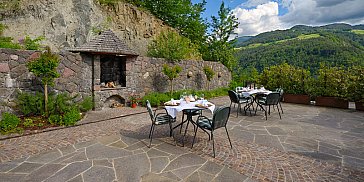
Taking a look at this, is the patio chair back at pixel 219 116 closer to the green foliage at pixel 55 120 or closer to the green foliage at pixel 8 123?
the green foliage at pixel 55 120

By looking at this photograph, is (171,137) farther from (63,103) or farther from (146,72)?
(146,72)

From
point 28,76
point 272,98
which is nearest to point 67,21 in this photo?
point 28,76

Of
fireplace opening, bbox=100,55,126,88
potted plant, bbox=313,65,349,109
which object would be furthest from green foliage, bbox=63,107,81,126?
potted plant, bbox=313,65,349,109

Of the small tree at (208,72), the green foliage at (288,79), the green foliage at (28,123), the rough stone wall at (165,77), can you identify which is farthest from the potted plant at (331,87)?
the green foliage at (28,123)

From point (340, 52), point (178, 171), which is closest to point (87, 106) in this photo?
point (178, 171)

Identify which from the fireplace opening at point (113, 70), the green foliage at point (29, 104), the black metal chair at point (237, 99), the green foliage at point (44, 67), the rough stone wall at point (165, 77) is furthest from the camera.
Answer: the rough stone wall at point (165, 77)

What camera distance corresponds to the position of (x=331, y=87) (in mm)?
7855

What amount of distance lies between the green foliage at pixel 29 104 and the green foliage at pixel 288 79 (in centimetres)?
966

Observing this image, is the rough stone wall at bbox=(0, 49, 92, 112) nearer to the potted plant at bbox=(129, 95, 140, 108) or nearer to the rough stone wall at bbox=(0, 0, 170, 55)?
the potted plant at bbox=(129, 95, 140, 108)

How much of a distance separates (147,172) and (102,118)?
143 inches

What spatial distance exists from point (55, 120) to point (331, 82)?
10198 millimetres

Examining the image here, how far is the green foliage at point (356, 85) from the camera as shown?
22.5 ft

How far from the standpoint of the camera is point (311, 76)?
864cm

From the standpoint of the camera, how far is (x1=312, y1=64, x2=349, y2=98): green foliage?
7.48 m
